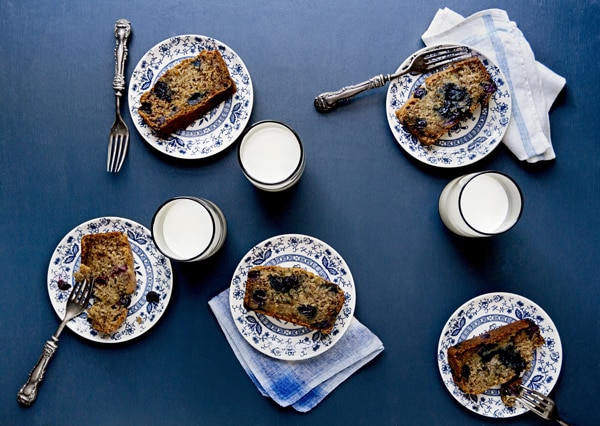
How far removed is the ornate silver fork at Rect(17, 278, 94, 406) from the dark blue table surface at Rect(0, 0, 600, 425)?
1.2 inches

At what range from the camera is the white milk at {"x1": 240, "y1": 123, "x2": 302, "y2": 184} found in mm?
1652

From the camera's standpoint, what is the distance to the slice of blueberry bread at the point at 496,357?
1.69m

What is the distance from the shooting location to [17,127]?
1815 mm

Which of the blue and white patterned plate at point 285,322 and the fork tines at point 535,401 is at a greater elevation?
the blue and white patterned plate at point 285,322

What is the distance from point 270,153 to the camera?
65.6 inches

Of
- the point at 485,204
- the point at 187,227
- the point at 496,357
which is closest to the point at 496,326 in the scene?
the point at 496,357

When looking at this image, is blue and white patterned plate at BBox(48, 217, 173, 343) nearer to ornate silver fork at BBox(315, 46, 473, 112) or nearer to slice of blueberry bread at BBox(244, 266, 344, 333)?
slice of blueberry bread at BBox(244, 266, 344, 333)

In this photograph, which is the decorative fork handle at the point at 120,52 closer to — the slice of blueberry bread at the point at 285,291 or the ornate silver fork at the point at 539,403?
the slice of blueberry bread at the point at 285,291

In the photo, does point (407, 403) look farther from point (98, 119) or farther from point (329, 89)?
point (98, 119)

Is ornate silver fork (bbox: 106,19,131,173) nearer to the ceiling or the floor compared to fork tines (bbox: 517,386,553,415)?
nearer to the ceiling

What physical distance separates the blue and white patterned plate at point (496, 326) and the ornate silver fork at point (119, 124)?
43.3 inches

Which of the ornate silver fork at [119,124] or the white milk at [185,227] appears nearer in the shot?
the white milk at [185,227]

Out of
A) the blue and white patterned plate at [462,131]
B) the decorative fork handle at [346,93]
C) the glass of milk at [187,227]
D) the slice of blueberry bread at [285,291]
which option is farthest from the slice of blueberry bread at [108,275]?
the blue and white patterned plate at [462,131]

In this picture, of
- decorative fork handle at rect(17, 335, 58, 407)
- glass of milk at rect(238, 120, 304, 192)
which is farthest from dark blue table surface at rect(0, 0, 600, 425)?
glass of milk at rect(238, 120, 304, 192)
